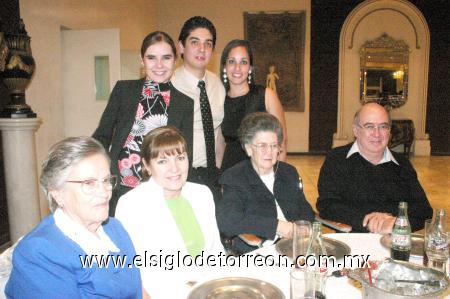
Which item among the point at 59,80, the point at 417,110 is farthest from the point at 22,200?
the point at 417,110

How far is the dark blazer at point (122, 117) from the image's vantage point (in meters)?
2.39

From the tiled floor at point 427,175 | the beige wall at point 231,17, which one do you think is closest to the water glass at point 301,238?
the tiled floor at point 427,175

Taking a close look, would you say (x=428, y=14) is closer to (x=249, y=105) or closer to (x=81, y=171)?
(x=249, y=105)

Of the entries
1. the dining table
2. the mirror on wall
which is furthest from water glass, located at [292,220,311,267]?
the mirror on wall

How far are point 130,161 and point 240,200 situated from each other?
0.67 meters

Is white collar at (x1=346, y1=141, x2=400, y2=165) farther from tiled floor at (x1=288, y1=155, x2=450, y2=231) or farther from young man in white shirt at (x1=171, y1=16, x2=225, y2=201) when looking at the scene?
tiled floor at (x1=288, y1=155, x2=450, y2=231)

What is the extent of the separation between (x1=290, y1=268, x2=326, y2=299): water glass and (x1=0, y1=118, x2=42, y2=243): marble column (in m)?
3.14

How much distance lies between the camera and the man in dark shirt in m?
2.60

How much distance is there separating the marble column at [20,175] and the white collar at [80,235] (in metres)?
2.66

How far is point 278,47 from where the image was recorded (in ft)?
31.7

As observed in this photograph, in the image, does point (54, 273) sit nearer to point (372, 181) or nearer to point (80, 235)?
point (80, 235)

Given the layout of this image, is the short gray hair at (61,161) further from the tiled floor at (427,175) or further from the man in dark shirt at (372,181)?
the tiled floor at (427,175)

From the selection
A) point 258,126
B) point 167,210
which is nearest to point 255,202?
point 258,126

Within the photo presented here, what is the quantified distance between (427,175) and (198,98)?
20.2ft
